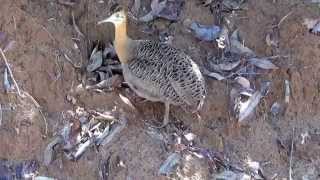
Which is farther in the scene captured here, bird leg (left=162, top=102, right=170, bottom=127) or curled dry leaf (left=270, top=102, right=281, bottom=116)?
curled dry leaf (left=270, top=102, right=281, bottom=116)

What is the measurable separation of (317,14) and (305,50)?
0.36 m

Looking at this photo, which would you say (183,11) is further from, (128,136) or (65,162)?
(65,162)

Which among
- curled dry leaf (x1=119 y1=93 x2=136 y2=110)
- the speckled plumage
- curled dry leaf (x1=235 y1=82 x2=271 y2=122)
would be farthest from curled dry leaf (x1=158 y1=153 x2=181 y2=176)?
curled dry leaf (x1=235 y1=82 x2=271 y2=122)

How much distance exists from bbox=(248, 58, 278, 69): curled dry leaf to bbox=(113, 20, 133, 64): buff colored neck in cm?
104

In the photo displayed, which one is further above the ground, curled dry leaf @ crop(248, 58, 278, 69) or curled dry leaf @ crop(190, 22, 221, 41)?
curled dry leaf @ crop(190, 22, 221, 41)

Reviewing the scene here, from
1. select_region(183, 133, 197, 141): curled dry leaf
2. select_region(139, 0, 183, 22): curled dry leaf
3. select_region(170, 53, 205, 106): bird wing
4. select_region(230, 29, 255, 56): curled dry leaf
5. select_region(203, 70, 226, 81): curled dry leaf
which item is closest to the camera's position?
select_region(170, 53, 205, 106): bird wing

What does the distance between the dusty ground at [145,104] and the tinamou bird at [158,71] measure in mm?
219

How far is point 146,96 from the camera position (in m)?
6.11

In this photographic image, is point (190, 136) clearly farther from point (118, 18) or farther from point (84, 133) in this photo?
point (118, 18)

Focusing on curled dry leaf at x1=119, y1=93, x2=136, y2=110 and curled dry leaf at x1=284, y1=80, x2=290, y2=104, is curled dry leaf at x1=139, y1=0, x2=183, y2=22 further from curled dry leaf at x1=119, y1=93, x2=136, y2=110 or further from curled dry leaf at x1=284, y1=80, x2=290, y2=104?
curled dry leaf at x1=284, y1=80, x2=290, y2=104

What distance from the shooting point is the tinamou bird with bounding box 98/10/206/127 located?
598 centimetres

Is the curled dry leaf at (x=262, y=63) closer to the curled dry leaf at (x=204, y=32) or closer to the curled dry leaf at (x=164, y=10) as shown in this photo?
the curled dry leaf at (x=204, y=32)

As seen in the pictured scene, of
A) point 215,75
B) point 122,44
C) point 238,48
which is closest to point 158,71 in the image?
point 122,44

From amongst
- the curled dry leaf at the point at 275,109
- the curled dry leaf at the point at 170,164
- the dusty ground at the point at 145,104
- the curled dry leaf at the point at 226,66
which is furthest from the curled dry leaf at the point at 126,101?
the curled dry leaf at the point at 275,109
